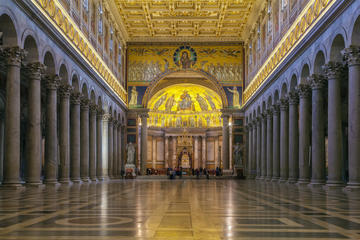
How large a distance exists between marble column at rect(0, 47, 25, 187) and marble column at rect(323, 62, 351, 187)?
13.5 m

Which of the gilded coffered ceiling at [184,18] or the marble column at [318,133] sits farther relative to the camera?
the gilded coffered ceiling at [184,18]

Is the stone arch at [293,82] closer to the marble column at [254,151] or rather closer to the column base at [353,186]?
the column base at [353,186]

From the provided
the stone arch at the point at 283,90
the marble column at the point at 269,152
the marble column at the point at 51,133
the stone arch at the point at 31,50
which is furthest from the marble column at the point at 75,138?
the marble column at the point at 269,152

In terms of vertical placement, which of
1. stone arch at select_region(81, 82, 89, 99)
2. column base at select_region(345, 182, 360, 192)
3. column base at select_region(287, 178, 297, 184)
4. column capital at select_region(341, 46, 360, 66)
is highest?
stone arch at select_region(81, 82, 89, 99)

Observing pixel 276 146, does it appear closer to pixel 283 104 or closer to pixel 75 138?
pixel 283 104

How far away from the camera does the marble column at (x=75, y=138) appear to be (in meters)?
28.9

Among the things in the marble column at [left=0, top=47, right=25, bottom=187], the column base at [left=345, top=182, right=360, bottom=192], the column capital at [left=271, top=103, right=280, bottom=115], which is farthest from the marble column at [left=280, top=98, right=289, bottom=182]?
the marble column at [left=0, top=47, right=25, bottom=187]

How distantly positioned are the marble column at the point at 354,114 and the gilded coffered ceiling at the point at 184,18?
23288mm

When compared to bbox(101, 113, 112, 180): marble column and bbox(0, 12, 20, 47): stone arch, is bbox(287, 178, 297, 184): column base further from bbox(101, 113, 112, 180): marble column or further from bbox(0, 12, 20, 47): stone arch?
bbox(101, 113, 112, 180): marble column

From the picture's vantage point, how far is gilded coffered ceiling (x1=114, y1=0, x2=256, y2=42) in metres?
41.0

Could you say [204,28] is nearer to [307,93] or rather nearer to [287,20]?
[287,20]

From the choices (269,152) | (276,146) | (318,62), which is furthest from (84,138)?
(318,62)

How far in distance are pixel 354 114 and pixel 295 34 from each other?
10651mm

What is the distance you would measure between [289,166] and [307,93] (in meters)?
5.00
